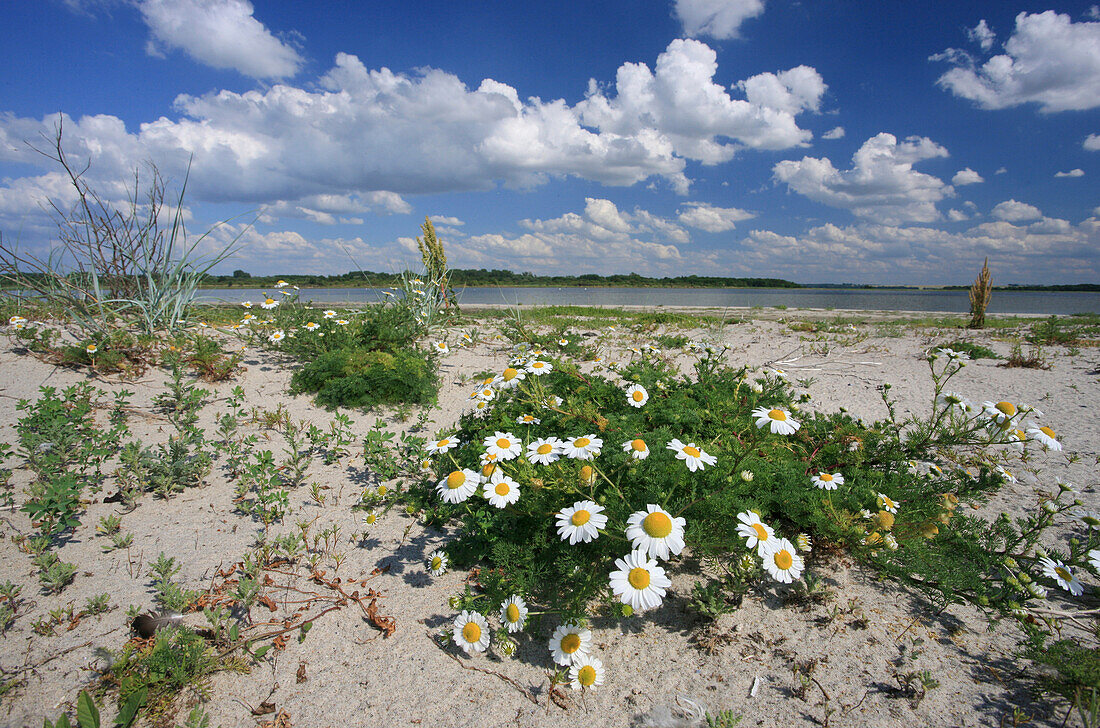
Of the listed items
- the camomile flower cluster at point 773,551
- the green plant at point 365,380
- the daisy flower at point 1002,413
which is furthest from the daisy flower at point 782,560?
the green plant at point 365,380

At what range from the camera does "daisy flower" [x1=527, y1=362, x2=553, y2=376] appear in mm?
2994

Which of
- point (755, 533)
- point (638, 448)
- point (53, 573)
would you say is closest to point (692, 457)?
point (638, 448)

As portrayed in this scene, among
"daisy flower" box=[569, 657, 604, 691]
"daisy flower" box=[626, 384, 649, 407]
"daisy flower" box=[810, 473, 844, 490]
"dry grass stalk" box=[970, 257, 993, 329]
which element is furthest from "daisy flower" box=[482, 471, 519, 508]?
"dry grass stalk" box=[970, 257, 993, 329]

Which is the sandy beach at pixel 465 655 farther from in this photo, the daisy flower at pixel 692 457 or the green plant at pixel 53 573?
the daisy flower at pixel 692 457

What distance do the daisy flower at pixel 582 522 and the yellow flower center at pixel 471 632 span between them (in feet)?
1.75

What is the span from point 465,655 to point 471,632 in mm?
159

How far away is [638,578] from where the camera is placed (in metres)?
1.57

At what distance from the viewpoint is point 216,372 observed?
4805 millimetres

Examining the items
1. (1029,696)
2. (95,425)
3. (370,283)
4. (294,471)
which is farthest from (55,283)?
(1029,696)

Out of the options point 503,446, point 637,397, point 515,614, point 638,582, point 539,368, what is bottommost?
point 515,614

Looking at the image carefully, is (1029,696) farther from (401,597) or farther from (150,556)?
(150,556)

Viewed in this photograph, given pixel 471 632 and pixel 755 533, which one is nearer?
pixel 755 533

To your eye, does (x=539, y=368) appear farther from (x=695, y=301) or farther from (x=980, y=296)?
(x=695, y=301)

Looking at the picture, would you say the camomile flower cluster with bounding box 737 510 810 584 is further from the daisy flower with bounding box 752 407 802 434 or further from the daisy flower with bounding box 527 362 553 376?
the daisy flower with bounding box 527 362 553 376
